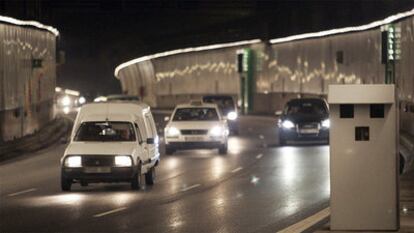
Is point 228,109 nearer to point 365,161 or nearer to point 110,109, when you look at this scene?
point 110,109

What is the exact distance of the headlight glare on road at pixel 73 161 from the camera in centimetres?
2158

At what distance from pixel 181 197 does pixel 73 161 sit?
2.39m

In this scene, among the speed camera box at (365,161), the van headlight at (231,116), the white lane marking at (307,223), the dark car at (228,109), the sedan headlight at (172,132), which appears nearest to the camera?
the speed camera box at (365,161)

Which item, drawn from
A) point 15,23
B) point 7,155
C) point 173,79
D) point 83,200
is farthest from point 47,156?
point 173,79

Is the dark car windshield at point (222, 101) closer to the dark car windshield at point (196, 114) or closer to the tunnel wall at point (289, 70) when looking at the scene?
the tunnel wall at point (289, 70)

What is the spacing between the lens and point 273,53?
7131 centimetres

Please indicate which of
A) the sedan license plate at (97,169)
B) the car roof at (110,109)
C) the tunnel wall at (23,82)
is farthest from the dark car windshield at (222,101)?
the sedan license plate at (97,169)

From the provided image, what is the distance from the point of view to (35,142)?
38.1 m

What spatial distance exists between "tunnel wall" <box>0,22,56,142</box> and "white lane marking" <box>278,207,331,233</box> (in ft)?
64.7

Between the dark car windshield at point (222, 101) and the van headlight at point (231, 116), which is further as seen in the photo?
the dark car windshield at point (222, 101)

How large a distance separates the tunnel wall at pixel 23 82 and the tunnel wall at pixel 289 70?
12.2 metres

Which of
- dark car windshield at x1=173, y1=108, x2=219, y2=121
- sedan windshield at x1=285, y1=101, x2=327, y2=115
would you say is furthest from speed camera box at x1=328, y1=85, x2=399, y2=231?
sedan windshield at x1=285, y1=101, x2=327, y2=115

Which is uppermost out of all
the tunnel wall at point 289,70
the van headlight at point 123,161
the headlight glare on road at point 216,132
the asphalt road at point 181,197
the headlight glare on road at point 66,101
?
the tunnel wall at point 289,70

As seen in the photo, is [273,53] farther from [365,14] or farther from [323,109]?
[323,109]
